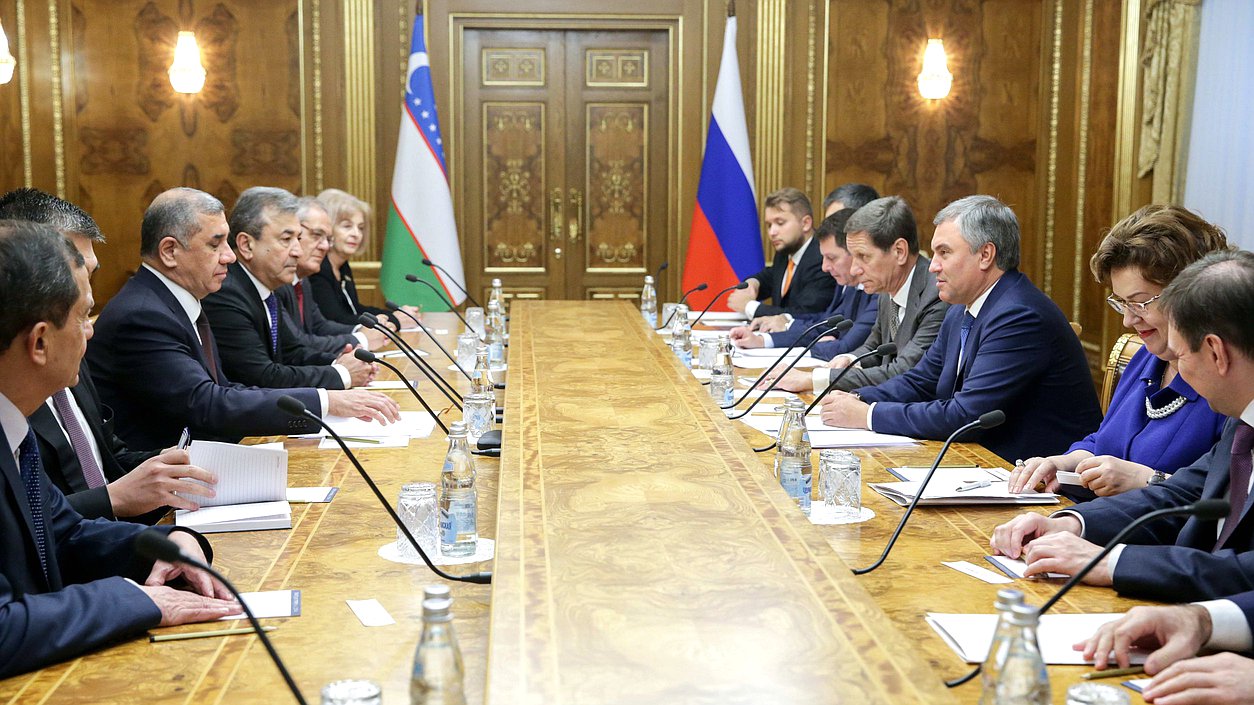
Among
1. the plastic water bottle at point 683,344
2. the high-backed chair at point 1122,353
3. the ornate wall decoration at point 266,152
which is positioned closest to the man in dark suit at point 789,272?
the plastic water bottle at point 683,344

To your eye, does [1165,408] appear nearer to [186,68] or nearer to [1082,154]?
[1082,154]

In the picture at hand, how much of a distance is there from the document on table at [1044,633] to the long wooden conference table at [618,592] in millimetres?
19

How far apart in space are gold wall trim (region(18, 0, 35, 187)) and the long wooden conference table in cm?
574

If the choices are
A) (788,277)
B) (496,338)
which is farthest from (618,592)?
(788,277)

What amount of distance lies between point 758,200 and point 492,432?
206 inches

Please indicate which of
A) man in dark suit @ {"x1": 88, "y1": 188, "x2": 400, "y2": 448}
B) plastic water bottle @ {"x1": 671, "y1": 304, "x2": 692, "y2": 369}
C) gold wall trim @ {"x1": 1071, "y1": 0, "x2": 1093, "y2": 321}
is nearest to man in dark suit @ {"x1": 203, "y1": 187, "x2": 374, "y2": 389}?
man in dark suit @ {"x1": 88, "y1": 188, "x2": 400, "y2": 448}

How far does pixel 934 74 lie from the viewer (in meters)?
7.76

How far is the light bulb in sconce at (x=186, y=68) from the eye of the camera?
7.28 m

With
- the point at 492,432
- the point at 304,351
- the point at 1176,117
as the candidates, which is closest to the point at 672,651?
the point at 492,432

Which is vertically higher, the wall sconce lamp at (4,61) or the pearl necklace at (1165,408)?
the wall sconce lamp at (4,61)

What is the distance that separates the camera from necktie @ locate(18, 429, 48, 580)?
1825 millimetres

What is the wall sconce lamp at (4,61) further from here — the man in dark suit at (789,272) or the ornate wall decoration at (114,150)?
the man in dark suit at (789,272)

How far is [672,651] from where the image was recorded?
134 cm

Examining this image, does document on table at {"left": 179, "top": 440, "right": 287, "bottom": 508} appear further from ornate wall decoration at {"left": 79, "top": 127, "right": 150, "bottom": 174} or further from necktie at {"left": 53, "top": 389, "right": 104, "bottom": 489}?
ornate wall decoration at {"left": 79, "top": 127, "right": 150, "bottom": 174}
